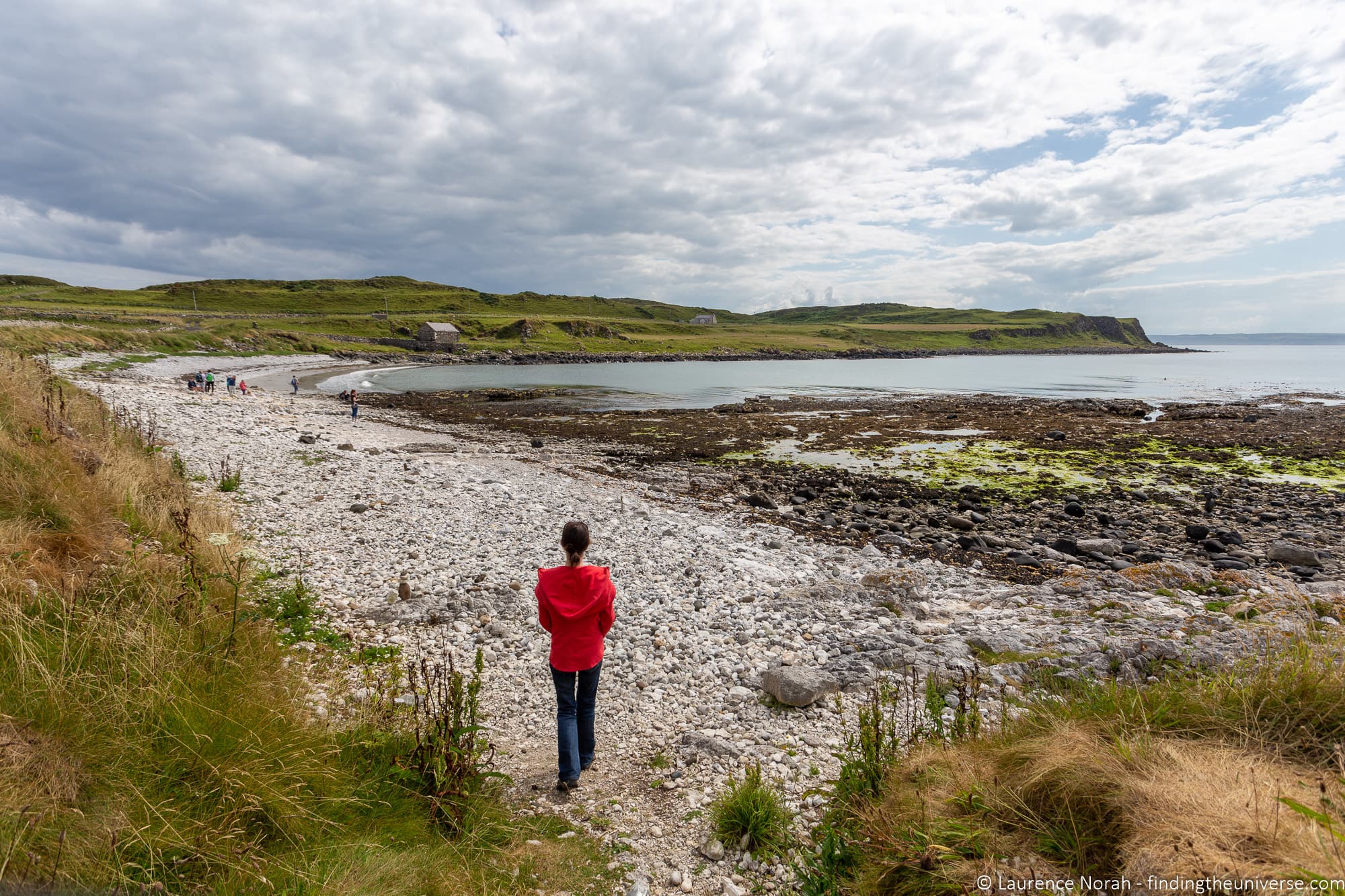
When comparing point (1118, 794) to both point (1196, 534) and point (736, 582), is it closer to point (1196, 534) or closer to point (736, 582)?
point (736, 582)

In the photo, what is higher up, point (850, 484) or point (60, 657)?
point (60, 657)

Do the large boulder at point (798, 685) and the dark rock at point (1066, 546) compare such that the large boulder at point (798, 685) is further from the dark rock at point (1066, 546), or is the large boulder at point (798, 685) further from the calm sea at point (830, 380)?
the calm sea at point (830, 380)

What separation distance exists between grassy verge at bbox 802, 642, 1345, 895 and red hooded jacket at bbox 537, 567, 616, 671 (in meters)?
2.67

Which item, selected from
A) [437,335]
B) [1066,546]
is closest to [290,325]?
[437,335]

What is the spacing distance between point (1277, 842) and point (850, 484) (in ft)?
69.8

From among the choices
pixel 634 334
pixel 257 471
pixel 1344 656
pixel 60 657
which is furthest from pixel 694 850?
pixel 634 334

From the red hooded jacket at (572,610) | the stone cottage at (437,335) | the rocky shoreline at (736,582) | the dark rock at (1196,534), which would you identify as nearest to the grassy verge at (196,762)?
the rocky shoreline at (736,582)

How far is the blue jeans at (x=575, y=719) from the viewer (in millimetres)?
5859

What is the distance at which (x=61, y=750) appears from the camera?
3.70 m

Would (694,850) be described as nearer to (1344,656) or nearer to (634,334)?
(1344,656)

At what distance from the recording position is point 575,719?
5.89 metres

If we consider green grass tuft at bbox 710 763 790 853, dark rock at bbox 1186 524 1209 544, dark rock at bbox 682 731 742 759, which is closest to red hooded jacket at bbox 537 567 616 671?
dark rock at bbox 682 731 742 759

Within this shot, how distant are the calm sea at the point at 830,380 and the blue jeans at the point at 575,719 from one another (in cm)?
4553

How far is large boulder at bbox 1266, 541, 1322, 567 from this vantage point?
14410 millimetres
